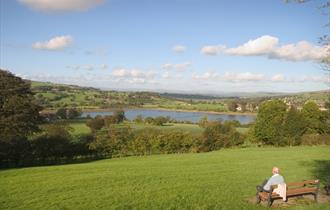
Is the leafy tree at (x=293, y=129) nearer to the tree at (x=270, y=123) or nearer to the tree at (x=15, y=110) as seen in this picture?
the tree at (x=270, y=123)

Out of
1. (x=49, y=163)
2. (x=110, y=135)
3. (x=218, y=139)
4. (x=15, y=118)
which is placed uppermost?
(x=15, y=118)

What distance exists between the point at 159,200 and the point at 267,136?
56.5 meters

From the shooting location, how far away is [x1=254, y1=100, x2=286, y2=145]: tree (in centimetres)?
6731

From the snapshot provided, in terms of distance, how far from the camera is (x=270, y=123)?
67.6m

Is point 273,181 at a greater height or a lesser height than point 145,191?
greater

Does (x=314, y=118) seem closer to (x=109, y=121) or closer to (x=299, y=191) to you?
(x=109, y=121)

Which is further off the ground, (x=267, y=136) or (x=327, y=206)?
(x=327, y=206)

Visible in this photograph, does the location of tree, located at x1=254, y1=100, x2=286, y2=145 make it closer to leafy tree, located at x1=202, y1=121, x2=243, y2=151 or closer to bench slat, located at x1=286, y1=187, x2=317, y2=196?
leafy tree, located at x1=202, y1=121, x2=243, y2=151

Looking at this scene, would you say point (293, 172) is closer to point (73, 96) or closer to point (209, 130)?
point (209, 130)

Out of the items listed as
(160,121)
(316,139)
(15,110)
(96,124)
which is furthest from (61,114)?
(316,139)

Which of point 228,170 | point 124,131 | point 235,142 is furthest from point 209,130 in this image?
point 228,170

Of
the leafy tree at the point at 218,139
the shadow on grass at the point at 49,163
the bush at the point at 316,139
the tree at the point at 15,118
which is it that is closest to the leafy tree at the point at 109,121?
the leafy tree at the point at 218,139

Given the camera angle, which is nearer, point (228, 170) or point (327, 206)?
point (327, 206)

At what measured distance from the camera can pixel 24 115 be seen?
133 feet
